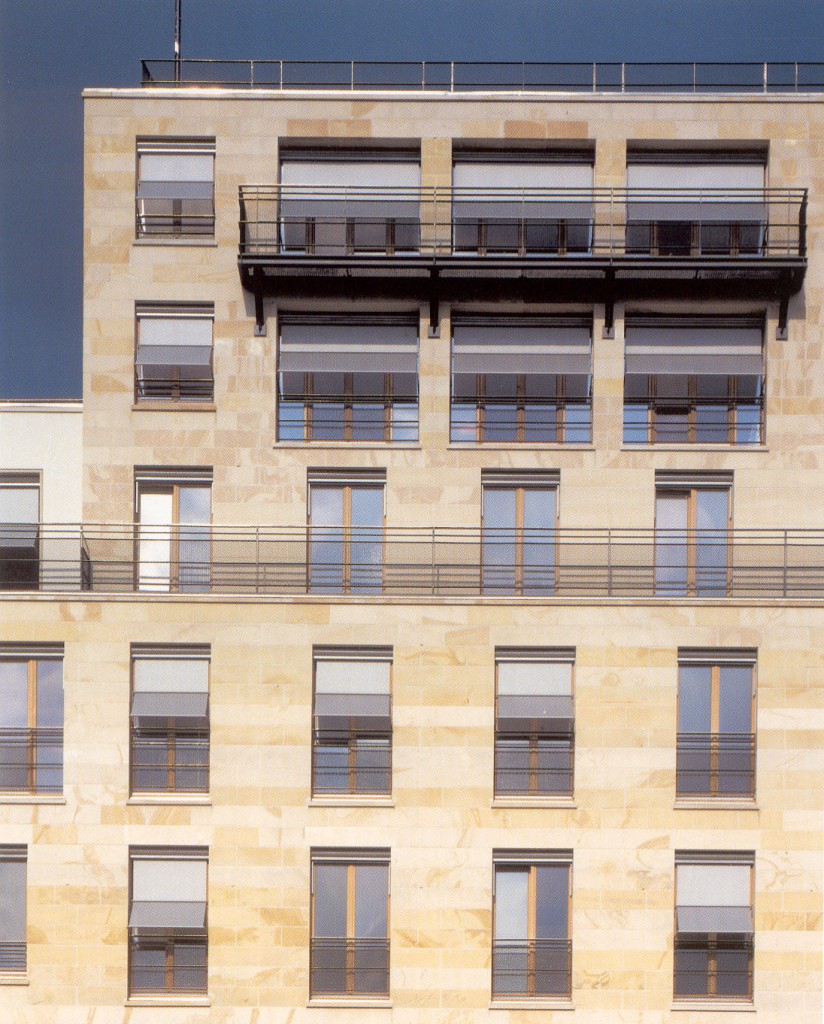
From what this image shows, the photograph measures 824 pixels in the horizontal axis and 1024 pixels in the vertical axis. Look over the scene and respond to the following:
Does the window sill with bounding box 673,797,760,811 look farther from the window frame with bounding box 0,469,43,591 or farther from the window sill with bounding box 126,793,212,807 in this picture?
the window frame with bounding box 0,469,43,591

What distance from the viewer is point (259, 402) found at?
2548cm

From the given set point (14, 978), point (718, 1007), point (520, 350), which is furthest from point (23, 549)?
point (718, 1007)

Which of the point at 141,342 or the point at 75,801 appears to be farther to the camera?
the point at 141,342

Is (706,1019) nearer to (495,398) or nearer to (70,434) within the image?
(495,398)

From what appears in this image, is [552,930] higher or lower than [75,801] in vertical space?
lower

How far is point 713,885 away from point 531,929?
3.37m

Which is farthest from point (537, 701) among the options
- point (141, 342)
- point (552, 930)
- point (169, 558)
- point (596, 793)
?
point (141, 342)

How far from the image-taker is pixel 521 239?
26062mm

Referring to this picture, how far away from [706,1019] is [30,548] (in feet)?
51.6

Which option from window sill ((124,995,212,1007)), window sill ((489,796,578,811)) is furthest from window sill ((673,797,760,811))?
window sill ((124,995,212,1007))

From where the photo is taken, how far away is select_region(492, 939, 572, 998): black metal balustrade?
22.8 meters

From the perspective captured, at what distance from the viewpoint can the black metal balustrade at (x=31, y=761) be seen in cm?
2319

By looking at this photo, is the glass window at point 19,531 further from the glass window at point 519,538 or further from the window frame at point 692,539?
the window frame at point 692,539

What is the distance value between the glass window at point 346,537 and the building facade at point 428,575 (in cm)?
7
